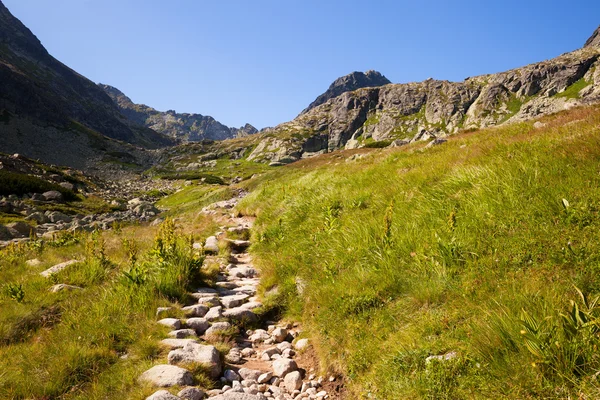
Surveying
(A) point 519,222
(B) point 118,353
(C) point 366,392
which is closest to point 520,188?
(A) point 519,222

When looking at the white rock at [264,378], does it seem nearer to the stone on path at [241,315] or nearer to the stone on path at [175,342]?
the stone on path at [175,342]

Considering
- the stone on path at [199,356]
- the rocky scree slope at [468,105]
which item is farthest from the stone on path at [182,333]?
the rocky scree slope at [468,105]

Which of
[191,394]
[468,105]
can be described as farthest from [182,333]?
[468,105]

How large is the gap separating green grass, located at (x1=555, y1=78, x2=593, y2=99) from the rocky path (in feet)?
633

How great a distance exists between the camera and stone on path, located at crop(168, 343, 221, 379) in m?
4.07

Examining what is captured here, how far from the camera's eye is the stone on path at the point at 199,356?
13.3 feet

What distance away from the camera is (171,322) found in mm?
5113

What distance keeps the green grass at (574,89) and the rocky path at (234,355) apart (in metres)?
193

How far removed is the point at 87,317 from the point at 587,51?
246 meters

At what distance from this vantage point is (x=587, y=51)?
171375 millimetres

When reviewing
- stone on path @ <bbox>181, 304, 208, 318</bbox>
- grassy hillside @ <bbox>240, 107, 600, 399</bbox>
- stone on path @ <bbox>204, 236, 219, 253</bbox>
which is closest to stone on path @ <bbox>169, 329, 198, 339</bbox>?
stone on path @ <bbox>181, 304, 208, 318</bbox>

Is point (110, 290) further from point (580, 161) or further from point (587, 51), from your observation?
point (587, 51)

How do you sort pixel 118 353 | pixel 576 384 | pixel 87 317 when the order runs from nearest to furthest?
pixel 576 384 < pixel 118 353 < pixel 87 317

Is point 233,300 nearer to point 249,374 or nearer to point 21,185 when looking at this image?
point 249,374
